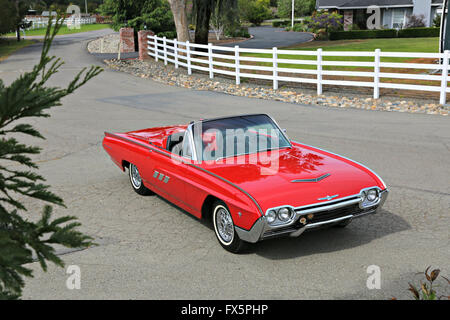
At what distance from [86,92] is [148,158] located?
14640mm

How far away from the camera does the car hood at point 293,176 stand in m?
5.79

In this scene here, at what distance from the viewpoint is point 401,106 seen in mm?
15859

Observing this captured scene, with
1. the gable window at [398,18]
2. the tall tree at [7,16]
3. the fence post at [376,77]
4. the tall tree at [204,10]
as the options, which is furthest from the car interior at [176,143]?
the gable window at [398,18]

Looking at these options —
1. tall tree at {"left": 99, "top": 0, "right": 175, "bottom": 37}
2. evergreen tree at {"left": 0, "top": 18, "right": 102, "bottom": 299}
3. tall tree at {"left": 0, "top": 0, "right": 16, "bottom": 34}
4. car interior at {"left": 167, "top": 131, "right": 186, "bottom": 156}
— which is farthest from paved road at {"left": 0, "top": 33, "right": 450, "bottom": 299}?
tall tree at {"left": 0, "top": 0, "right": 16, "bottom": 34}

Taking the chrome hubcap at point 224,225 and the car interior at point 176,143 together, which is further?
the car interior at point 176,143

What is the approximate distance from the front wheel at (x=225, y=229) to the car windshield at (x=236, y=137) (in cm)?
88

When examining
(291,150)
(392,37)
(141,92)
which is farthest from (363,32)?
(291,150)

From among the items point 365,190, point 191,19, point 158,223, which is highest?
point 191,19

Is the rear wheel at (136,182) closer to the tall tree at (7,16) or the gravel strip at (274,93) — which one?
the gravel strip at (274,93)

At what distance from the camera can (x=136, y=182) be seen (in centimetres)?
848

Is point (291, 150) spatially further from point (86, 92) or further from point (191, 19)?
point (191, 19)
